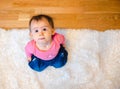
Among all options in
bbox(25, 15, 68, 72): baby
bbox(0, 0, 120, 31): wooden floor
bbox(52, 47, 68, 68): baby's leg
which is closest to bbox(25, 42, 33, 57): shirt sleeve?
bbox(25, 15, 68, 72): baby

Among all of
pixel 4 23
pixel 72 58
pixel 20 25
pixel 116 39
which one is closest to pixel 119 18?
pixel 116 39

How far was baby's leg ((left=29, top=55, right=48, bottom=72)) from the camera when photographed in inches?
50.3

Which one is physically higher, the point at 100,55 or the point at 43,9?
the point at 43,9

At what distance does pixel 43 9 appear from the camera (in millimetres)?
1659

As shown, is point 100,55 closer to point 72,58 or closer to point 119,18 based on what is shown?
point 72,58

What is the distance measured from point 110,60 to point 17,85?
2.03 feet

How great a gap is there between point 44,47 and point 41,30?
130 millimetres

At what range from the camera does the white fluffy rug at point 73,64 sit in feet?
4.07

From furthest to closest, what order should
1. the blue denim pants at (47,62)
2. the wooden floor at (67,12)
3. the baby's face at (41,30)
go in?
1. the wooden floor at (67,12)
2. the blue denim pants at (47,62)
3. the baby's face at (41,30)

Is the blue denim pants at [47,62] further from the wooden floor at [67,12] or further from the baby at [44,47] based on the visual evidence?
the wooden floor at [67,12]

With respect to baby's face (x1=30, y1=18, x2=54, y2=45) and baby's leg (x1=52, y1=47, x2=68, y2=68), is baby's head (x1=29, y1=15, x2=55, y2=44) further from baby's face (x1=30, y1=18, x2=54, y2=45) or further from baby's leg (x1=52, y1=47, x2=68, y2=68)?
baby's leg (x1=52, y1=47, x2=68, y2=68)

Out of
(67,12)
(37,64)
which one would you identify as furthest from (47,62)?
A: (67,12)

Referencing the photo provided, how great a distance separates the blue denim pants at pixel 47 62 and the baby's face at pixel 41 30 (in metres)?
0.14

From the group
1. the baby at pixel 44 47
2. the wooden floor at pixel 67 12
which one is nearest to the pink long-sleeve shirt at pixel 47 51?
the baby at pixel 44 47
